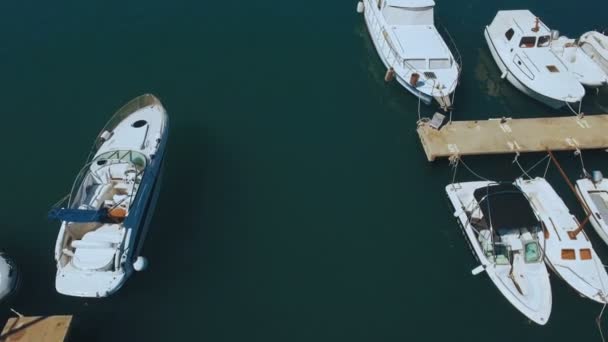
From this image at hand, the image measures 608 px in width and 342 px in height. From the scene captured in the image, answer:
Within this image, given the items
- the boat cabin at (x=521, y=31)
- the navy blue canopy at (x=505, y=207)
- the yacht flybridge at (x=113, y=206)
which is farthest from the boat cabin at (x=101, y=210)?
the boat cabin at (x=521, y=31)

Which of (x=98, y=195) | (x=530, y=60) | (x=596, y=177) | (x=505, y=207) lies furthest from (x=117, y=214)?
(x=530, y=60)

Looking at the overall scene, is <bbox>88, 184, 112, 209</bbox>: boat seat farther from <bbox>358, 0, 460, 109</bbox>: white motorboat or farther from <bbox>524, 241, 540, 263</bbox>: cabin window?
<bbox>524, 241, 540, 263</bbox>: cabin window

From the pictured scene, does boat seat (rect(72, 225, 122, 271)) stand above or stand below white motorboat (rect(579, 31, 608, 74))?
below

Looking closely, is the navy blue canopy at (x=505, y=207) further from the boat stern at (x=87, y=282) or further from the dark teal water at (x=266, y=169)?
the boat stern at (x=87, y=282)

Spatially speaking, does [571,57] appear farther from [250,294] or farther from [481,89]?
[250,294]

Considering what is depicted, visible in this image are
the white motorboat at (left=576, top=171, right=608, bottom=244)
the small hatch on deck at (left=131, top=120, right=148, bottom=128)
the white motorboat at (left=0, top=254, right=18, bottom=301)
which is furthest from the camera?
the small hatch on deck at (left=131, top=120, right=148, bottom=128)

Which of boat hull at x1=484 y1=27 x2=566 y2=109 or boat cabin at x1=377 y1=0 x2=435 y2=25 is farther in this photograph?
boat cabin at x1=377 y1=0 x2=435 y2=25

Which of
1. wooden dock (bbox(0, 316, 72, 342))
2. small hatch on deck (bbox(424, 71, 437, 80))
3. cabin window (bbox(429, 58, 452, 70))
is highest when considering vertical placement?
cabin window (bbox(429, 58, 452, 70))

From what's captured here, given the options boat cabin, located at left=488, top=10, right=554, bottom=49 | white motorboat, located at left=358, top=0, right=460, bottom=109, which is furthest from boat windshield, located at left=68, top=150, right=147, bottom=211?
boat cabin, located at left=488, top=10, right=554, bottom=49
